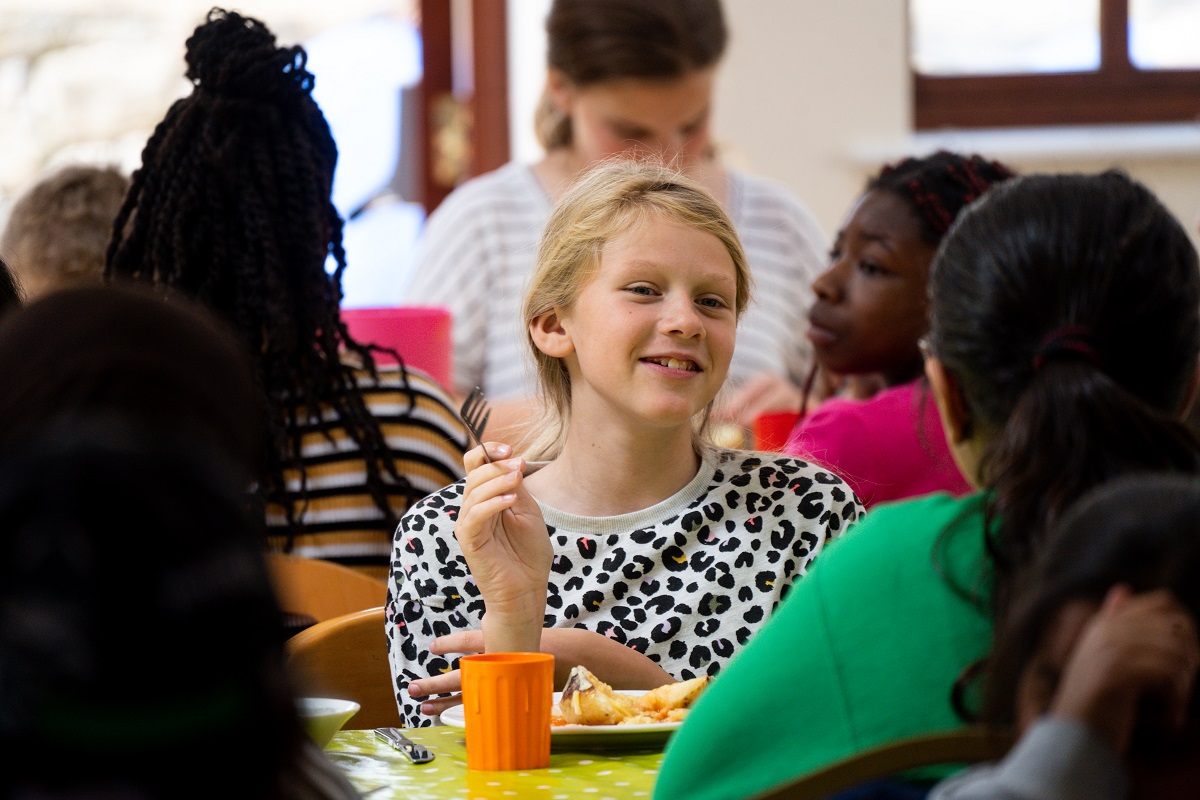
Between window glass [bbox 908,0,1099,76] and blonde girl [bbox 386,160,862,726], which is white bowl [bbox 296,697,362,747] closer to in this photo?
blonde girl [bbox 386,160,862,726]

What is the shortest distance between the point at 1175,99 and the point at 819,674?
392 centimetres

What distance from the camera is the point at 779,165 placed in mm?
4172

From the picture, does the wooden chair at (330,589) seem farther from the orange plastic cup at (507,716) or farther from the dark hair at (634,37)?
the dark hair at (634,37)

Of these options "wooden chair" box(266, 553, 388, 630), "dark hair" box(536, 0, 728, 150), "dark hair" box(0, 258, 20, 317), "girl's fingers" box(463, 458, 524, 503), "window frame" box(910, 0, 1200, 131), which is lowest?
"wooden chair" box(266, 553, 388, 630)

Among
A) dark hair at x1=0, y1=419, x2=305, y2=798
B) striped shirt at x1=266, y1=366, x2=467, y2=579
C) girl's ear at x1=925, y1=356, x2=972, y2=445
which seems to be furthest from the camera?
striped shirt at x1=266, y1=366, x2=467, y2=579

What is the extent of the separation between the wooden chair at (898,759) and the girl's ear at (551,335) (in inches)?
38.1

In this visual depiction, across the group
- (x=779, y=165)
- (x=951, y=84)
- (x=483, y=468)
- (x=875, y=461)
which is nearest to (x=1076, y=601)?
(x=483, y=468)

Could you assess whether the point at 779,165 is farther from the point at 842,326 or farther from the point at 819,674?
the point at 819,674

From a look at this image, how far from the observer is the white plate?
1242 millimetres

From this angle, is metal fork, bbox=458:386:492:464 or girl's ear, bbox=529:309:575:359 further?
girl's ear, bbox=529:309:575:359

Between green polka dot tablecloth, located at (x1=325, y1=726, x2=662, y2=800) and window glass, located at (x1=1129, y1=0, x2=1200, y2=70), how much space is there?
3.76 m

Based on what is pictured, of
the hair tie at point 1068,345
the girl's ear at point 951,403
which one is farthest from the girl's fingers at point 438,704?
the hair tie at point 1068,345

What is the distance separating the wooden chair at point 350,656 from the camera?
1.57 m

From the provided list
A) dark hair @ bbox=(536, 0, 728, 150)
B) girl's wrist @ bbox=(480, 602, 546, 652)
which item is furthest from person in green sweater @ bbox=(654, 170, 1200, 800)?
dark hair @ bbox=(536, 0, 728, 150)
